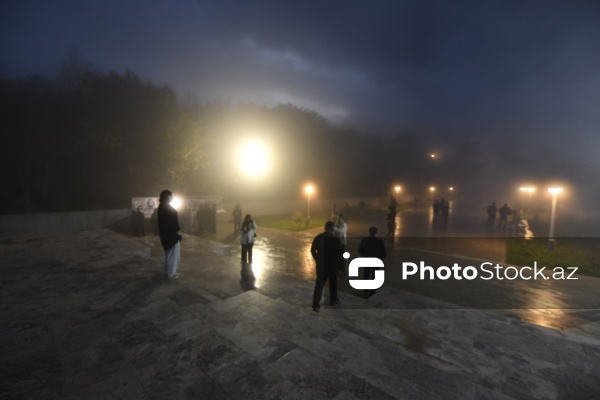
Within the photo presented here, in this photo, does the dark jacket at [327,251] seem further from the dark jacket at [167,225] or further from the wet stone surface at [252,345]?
the dark jacket at [167,225]

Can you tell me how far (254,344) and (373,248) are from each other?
3.86 m

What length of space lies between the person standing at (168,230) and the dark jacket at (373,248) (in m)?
4.39

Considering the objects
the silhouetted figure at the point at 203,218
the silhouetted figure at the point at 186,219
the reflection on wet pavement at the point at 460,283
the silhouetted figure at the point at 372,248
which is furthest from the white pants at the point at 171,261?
the silhouetted figure at the point at 203,218

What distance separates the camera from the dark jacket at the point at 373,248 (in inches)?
248

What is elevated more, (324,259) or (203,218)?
(324,259)

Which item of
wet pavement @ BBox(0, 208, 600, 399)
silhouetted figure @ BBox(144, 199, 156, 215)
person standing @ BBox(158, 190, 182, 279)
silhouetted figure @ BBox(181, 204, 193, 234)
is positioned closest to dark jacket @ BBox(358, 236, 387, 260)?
wet pavement @ BBox(0, 208, 600, 399)

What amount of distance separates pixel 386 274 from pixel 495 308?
10.7 ft

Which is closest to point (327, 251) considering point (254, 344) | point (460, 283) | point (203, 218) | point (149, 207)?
point (254, 344)

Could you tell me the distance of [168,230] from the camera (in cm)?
A: 572

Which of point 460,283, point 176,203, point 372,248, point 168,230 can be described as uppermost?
point 168,230

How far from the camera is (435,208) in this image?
21.3 meters

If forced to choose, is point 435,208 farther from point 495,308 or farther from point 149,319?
point 149,319

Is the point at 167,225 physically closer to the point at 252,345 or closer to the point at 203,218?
the point at 252,345

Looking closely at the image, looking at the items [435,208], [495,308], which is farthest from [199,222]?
[435,208]
